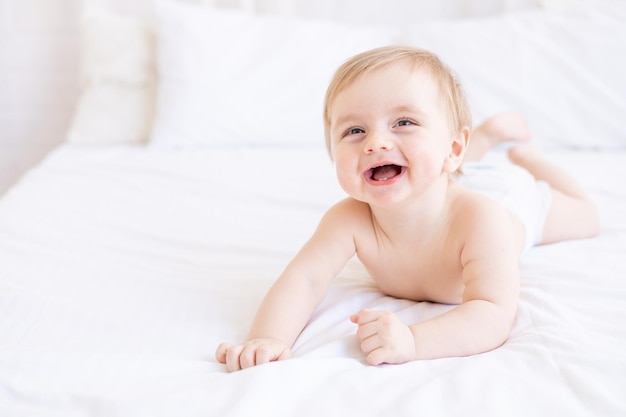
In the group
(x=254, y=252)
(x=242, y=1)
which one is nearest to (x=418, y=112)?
(x=254, y=252)

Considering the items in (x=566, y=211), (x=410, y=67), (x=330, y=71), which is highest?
(x=410, y=67)

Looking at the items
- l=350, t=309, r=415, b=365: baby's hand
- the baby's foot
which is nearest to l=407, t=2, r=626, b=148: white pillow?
the baby's foot

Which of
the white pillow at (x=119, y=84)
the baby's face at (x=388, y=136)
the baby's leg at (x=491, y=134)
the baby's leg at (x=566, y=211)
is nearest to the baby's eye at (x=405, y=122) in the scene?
the baby's face at (x=388, y=136)

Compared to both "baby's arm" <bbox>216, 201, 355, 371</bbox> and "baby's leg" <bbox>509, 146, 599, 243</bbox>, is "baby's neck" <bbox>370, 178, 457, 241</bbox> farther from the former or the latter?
"baby's leg" <bbox>509, 146, 599, 243</bbox>

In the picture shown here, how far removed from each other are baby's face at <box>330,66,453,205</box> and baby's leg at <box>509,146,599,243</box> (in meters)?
0.42

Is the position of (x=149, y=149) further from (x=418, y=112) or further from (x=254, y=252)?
(x=418, y=112)

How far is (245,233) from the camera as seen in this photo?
135 cm

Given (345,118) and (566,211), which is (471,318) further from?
(566,211)

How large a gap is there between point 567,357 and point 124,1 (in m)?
2.02

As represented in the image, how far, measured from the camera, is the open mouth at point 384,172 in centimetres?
91

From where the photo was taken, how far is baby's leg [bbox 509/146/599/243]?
1259mm

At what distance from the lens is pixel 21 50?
242cm

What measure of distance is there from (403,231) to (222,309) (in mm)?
289

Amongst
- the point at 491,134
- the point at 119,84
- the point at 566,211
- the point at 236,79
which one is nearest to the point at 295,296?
the point at 566,211
